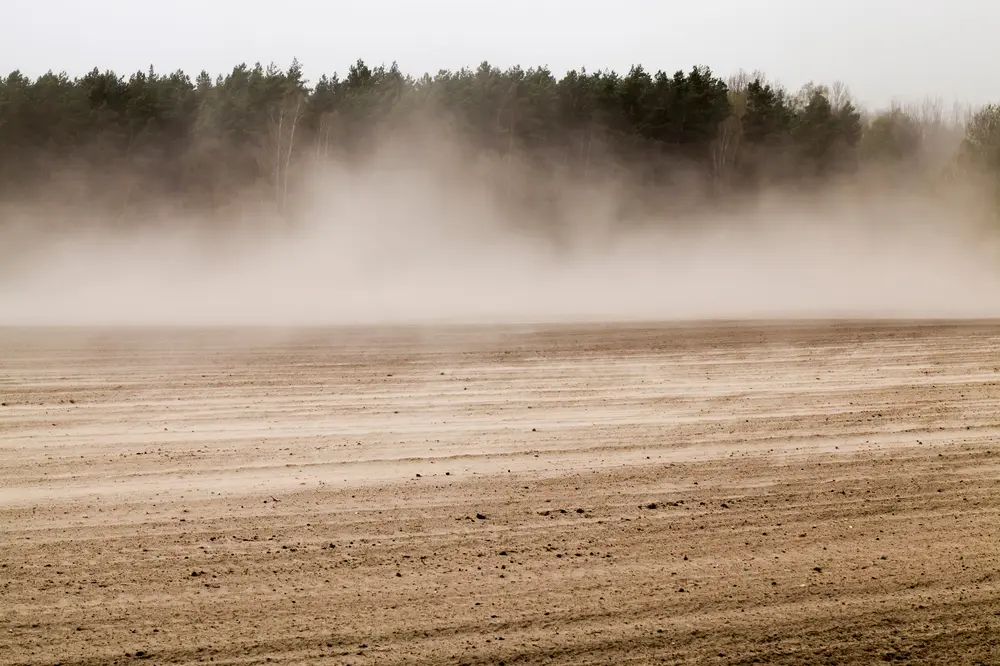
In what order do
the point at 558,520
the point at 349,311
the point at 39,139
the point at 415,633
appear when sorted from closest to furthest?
the point at 415,633
the point at 558,520
the point at 349,311
the point at 39,139

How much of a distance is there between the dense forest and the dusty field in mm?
23540

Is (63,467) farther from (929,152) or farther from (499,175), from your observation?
(929,152)

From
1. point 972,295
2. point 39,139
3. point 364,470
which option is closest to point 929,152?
point 972,295

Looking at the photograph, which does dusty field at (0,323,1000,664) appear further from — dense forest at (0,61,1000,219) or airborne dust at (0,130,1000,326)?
dense forest at (0,61,1000,219)

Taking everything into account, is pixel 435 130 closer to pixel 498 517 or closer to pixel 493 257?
pixel 493 257

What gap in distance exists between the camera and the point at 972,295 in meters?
28.6

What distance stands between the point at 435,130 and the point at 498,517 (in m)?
31.8

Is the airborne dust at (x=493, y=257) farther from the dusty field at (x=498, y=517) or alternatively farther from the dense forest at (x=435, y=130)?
the dusty field at (x=498, y=517)

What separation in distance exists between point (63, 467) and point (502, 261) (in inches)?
1030

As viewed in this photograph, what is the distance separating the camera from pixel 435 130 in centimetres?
3612

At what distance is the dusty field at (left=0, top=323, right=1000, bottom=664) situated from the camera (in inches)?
175

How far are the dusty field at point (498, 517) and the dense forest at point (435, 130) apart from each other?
77.2 ft

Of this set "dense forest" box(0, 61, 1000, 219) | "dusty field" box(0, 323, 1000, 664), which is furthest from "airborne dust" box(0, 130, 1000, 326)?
"dusty field" box(0, 323, 1000, 664)

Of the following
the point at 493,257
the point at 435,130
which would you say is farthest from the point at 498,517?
the point at 435,130
